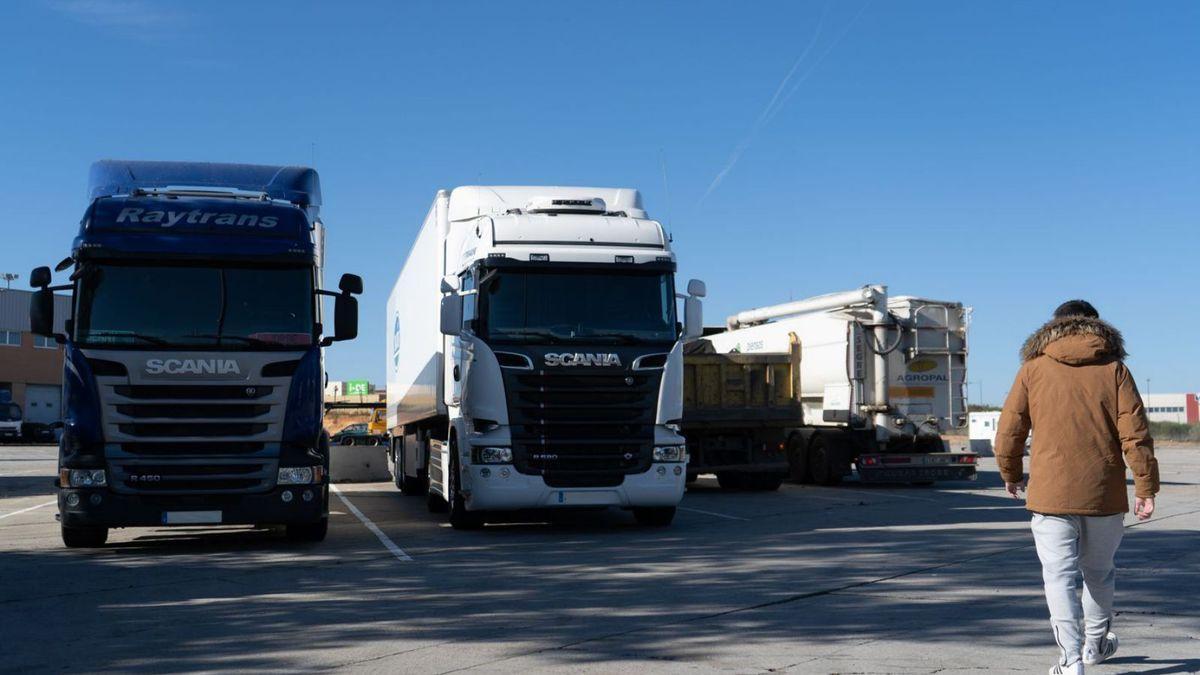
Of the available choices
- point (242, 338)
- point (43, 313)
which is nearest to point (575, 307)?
point (242, 338)

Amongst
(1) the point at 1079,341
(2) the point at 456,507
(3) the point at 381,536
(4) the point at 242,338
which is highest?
(4) the point at 242,338

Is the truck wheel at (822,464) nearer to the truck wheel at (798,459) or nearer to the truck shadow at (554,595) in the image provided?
the truck wheel at (798,459)

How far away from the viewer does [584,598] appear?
356 inches

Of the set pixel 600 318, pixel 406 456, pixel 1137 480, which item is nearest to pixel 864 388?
pixel 406 456

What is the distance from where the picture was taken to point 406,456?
2153 cm

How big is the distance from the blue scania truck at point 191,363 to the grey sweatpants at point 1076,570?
812cm

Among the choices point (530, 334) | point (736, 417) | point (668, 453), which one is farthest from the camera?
point (736, 417)

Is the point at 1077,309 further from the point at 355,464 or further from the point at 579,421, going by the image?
the point at 355,464

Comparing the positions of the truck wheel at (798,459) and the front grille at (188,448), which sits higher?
the front grille at (188,448)

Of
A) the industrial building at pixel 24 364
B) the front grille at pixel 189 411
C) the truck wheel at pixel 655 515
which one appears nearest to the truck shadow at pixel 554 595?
the truck wheel at pixel 655 515

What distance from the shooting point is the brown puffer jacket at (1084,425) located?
599cm

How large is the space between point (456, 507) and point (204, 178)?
15.6 feet

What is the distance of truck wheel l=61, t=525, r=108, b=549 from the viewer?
12.9 metres

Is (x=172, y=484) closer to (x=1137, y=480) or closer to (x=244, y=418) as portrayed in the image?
(x=244, y=418)
